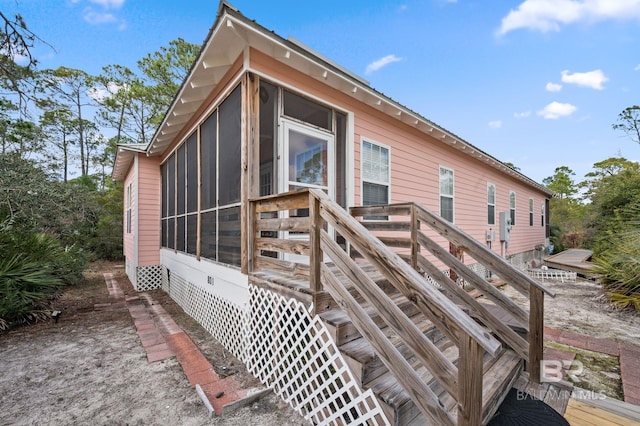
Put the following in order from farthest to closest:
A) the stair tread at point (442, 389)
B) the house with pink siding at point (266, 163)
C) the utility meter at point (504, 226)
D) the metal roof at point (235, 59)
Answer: the utility meter at point (504, 226), the house with pink siding at point (266, 163), the metal roof at point (235, 59), the stair tread at point (442, 389)

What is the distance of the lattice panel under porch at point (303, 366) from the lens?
77.3 inches

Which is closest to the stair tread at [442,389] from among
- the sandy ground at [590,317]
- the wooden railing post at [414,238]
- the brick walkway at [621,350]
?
the brick walkway at [621,350]

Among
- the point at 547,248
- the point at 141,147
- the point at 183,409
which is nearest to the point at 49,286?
the point at 141,147

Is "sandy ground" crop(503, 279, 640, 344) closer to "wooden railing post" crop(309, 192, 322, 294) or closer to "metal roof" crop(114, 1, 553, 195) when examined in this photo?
"metal roof" crop(114, 1, 553, 195)

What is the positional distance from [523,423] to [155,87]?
19.6 metres

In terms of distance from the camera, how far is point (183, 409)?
2438mm

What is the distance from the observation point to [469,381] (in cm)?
138

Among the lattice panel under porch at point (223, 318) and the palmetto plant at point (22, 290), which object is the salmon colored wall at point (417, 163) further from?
the palmetto plant at point (22, 290)

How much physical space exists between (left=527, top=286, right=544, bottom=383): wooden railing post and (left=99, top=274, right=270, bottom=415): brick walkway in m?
2.54

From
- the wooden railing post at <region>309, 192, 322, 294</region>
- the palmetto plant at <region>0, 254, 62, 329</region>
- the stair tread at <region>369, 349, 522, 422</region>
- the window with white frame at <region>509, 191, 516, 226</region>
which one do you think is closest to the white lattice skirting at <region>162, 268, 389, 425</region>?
the stair tread at <region>369, 349, 522, 422</region>

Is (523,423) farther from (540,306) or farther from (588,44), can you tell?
(588,44)

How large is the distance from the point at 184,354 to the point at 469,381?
11.2 ft

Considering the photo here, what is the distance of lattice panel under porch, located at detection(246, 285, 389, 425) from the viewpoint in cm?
196

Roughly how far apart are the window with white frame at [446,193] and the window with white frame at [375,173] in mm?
2353
